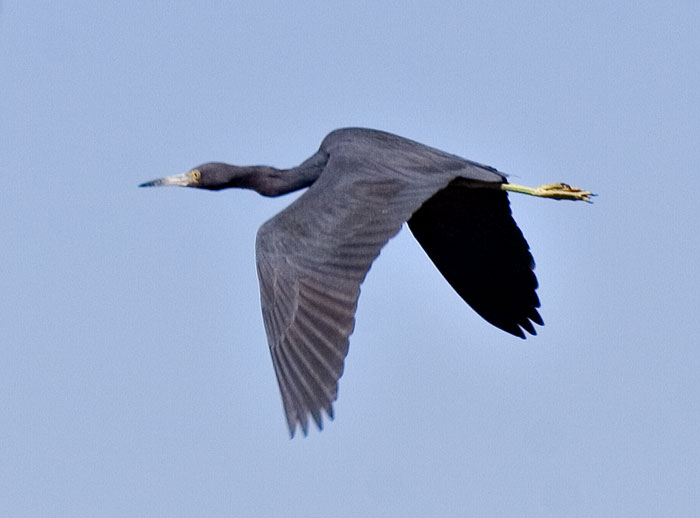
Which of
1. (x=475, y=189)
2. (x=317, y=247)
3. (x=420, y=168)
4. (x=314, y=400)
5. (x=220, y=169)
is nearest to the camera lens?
(x=314, y=400)

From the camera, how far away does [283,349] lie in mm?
10195

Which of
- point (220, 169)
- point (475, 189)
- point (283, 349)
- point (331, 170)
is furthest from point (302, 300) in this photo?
point (220, 169)

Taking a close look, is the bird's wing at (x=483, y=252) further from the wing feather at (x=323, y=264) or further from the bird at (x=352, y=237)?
the wing feather at (x=323, y=264)

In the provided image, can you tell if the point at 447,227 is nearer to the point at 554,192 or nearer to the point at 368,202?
the point at 554,192

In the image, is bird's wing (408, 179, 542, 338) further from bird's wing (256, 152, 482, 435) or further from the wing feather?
bird's wing (256, 152, 482, 435)

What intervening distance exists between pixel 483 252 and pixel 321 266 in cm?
302

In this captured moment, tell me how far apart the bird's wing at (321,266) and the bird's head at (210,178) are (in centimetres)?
260

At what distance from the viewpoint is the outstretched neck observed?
13.4m

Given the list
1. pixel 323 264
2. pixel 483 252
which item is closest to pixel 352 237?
pixel 323 264

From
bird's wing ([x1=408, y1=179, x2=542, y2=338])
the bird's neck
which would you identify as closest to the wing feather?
bird's wing ([x1=408, y1=179, x2=542, y2=338])

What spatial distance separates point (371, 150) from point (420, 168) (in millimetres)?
657

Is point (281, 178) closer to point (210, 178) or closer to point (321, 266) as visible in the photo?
point (210, 178)

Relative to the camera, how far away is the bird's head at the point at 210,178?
1395 cm

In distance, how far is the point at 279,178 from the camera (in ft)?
45.0
